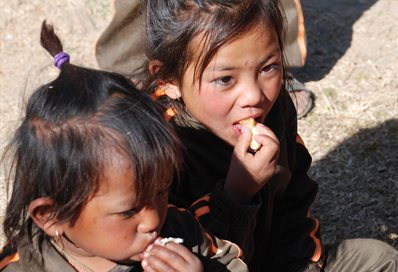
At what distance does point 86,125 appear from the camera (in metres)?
1.85

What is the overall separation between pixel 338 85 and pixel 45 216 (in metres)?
2.82

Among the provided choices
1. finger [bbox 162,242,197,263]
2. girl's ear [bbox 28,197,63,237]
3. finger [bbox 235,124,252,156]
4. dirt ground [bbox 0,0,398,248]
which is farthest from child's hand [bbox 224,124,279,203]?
A: dirt ground [bbox 0,0,398,248]

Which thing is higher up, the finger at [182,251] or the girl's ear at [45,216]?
Result: the girl's ear at [45,216]

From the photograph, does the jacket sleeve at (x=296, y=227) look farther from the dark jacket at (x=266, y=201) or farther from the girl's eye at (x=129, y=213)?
the girl's eye at (x=129, y=213)

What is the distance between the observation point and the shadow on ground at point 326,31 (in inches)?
184

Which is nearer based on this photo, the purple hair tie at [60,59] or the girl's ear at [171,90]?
the purple hair tie at [60,59]

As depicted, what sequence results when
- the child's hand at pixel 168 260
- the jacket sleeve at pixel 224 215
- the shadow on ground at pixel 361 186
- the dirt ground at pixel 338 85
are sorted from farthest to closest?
the dirt ground at pixel 338 85, the shadow on ground at pixel 361 186, the jacket sleeve at pixel 224 215, the child's hand at pixel 168 260

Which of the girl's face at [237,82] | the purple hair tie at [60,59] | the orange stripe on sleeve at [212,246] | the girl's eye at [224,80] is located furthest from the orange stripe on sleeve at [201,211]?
the purple hair tie at [60,59]

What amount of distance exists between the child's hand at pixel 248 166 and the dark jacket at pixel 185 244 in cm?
19

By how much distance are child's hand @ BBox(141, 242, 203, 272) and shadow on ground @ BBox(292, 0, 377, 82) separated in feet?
9.01

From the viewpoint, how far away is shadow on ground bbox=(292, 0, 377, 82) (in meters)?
4.68

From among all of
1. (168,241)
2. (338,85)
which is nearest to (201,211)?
(168,241)

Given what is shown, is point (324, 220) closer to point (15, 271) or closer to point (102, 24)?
point (15, 271)

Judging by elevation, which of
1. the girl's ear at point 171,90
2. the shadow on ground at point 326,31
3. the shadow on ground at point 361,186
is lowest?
the shadow on ground at point 326,31
